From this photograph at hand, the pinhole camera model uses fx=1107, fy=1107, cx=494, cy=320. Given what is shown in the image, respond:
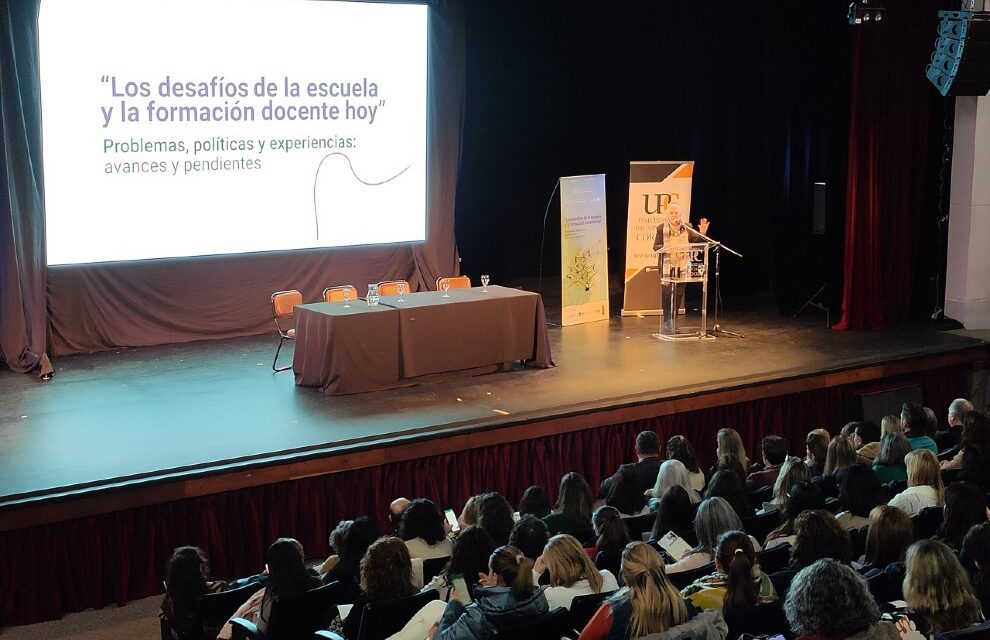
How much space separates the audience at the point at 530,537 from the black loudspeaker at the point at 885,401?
15.4 ft

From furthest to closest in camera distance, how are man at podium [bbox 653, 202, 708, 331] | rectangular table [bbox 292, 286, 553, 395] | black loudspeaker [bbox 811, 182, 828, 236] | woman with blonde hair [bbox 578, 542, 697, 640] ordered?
black loudspeaker [bbox 811, 182, 828, 236] < man at podium [bbox 653, 202, 708, 331] < rectangular table [bbox 292, 286, 553, 395] < woman with blonde hair [bbox 578, 542, 697, 640]

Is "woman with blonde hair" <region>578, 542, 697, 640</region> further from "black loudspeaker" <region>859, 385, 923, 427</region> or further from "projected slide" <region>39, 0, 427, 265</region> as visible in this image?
"projected slide" <region>39, 0, 427, 265</region>

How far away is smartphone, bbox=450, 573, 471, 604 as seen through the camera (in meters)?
4.03

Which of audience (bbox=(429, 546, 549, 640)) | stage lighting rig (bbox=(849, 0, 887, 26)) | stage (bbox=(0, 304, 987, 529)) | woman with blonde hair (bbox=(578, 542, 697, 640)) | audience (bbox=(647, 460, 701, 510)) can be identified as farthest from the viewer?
stage lighting rig (bbox=(849, 0, 887, 26))

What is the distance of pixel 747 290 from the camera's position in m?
11.5

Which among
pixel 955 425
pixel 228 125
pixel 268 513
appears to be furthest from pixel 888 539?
pixel 228 125

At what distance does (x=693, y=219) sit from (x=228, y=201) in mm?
4904


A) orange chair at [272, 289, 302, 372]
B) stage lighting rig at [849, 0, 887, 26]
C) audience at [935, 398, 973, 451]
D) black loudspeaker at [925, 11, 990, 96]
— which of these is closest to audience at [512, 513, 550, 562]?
audience at [935, 398, 973, 451]

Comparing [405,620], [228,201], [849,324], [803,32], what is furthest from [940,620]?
[803,32]

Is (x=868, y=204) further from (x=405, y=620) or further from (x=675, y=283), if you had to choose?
(x=405, y=620)

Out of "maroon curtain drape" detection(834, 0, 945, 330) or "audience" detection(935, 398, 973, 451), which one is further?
"maroon curtain drape" detection(834, 0, 945, 330)

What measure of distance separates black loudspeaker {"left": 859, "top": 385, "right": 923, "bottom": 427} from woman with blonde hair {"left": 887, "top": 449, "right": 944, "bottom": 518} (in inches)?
130

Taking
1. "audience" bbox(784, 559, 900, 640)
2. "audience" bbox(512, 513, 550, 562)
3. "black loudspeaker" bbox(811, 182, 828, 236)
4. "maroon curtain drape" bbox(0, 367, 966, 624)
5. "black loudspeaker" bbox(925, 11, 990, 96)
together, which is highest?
"black loudspeaker" bbox(925, 11, 990, 96)

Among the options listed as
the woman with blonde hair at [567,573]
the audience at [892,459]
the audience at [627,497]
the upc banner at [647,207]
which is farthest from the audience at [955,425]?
the upc banner at [647,207]
